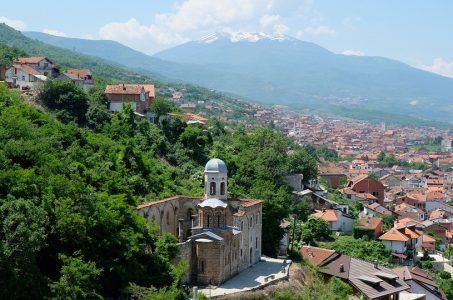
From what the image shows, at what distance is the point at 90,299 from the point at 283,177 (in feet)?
92.6

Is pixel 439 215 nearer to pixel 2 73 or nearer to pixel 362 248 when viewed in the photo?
pixel 362 248

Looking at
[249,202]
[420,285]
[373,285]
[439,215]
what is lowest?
[439,215]

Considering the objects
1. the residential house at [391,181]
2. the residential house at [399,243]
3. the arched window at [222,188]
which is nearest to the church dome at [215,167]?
the arched window at [222,188]

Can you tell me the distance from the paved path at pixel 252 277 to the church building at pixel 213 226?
→ 337mm

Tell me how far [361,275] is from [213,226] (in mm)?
8518

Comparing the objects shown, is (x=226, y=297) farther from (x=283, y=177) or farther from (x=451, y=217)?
(x=451, y=217)

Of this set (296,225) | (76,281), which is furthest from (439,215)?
(76,281)

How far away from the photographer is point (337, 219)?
151 feet

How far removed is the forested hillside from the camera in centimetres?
1955

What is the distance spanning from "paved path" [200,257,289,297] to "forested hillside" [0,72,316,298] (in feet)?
7.64

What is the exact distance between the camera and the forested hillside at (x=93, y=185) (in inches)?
770

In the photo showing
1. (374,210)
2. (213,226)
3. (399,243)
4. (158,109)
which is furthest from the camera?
(374,210)

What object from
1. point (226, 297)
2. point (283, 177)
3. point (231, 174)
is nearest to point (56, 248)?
point (226, 297)

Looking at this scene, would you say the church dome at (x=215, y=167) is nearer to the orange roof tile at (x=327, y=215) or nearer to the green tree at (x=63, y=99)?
the green tree at (x=63, y=99)
